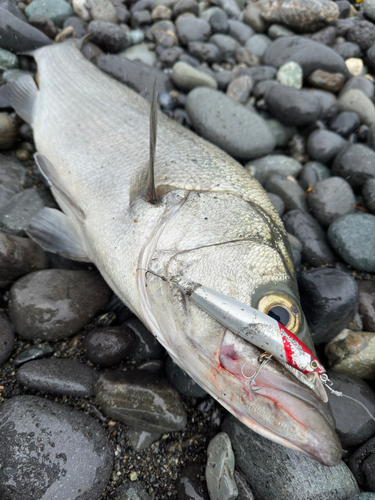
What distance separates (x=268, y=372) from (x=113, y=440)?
141 centimetres

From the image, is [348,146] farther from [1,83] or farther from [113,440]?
[1,83]

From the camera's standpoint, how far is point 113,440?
2203 millimetres

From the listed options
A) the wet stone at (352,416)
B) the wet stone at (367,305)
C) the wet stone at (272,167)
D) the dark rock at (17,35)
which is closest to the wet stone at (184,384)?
the wet stone at (352,416)

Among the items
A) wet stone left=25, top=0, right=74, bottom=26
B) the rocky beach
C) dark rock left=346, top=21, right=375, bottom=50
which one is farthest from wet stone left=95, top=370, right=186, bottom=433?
dark rock left=346, top=21, right=375, bottom=50

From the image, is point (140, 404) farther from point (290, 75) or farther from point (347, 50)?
point (347, 50)

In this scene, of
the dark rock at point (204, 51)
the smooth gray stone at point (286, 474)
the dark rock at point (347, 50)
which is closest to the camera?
the smooth gray stone at point (286, 474)

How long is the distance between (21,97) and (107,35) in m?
1.69

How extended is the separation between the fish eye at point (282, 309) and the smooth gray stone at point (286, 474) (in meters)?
0.99

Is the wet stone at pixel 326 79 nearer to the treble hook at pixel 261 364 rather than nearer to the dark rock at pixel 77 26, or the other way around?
the dark rock at pixel 77 26

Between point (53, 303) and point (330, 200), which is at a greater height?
point (330, 200)

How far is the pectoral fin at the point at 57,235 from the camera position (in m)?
2.74

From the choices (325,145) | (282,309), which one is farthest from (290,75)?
(282,309)

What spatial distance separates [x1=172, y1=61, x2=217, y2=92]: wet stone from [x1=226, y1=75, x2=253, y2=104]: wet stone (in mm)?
241

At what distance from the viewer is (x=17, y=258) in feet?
8.52
